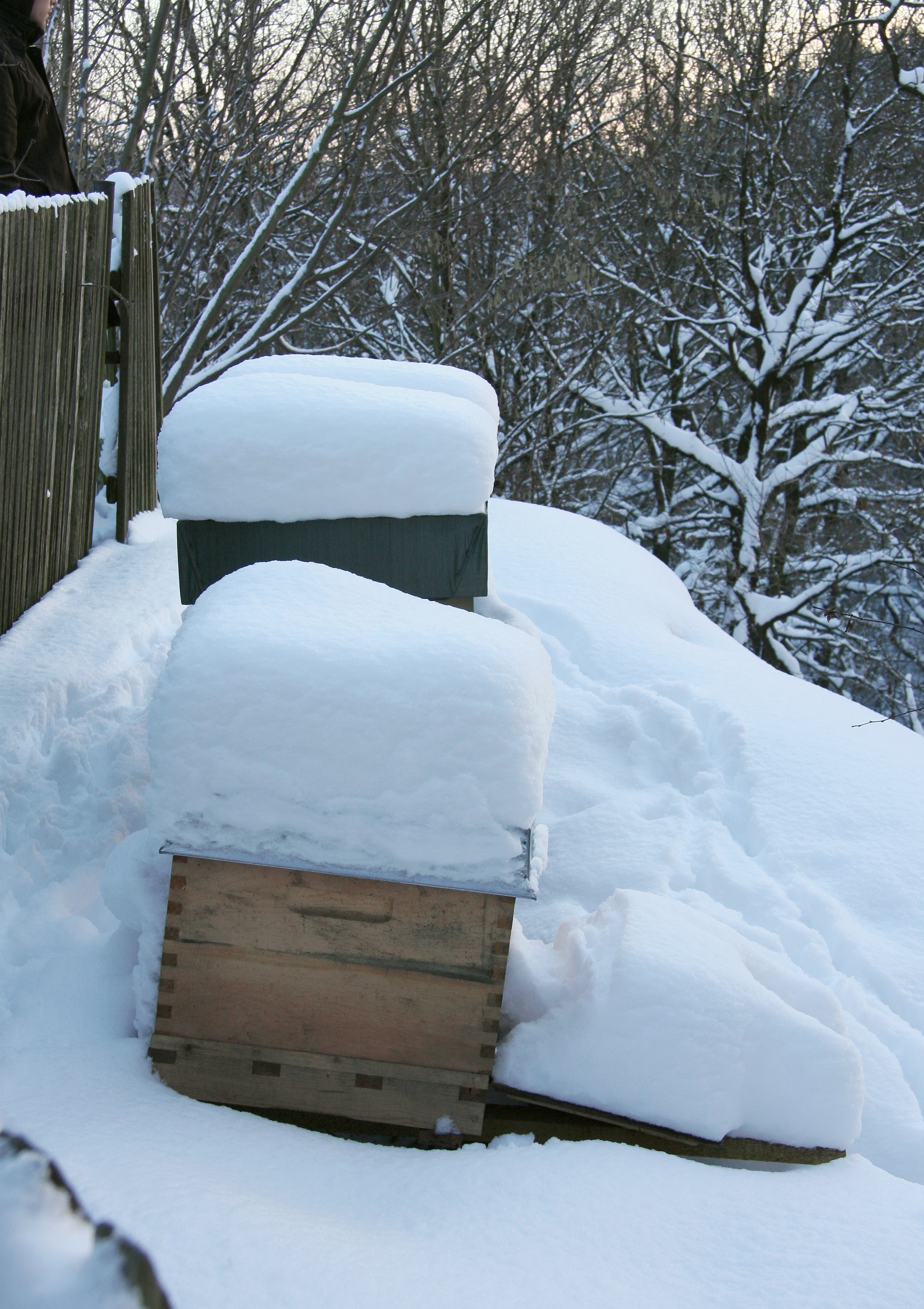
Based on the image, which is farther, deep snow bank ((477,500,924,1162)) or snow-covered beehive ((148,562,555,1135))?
deep snow bank ((477,500,924,1162))

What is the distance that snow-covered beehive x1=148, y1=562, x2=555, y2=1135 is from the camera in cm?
169

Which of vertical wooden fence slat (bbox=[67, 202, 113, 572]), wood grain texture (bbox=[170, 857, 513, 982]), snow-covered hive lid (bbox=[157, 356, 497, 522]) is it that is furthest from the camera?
vertical wooden fence slat (bbox=[67, 202, 113, 572])

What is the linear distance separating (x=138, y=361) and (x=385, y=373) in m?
2.52

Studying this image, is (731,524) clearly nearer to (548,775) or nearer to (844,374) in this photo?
(844,374)

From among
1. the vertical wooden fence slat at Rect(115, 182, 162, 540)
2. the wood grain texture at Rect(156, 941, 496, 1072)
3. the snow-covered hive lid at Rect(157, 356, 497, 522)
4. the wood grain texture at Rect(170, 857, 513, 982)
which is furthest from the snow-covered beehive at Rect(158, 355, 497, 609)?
the vertical wooden fence slat at Rect(115, 182, 162, 540)

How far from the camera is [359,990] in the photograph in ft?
5.98

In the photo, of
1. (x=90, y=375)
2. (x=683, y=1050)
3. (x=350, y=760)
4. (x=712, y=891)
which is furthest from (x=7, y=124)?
(x=683, y=1050)

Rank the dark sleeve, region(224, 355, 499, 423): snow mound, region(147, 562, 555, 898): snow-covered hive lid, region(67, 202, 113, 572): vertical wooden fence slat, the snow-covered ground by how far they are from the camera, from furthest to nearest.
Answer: region(67, 202, 113, 572): vertical wooden fence slat → the dark sleeve → region(224, 355, 499, 423): snow mound → region(147, 562, 555, 898): snow-covered hive lid → the snow-covered ground

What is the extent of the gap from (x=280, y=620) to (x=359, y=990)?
75cm

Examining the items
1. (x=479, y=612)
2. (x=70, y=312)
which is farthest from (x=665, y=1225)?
(x=70, y=312)

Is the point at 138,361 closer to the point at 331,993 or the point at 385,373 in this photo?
the point at 385,373

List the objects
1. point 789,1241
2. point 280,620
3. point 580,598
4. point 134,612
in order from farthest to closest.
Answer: point 580,598 → point 134,612 → point 280,620 → point 789,1241

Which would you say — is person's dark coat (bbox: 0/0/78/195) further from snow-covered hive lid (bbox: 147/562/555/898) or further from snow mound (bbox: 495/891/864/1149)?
snow mound (bbox: 495/891/864/1149)

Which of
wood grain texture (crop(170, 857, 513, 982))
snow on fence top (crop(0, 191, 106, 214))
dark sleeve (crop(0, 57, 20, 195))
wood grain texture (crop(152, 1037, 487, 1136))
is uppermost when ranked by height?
dark sleeve (crop(0, 57, 20, 195))
